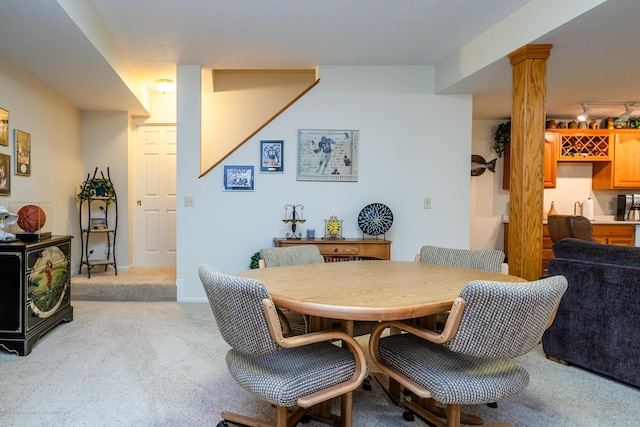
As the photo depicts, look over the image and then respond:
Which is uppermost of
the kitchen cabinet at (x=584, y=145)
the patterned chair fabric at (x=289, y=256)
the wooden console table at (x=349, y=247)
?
the kitchen cabinet at (x=584, y=145)

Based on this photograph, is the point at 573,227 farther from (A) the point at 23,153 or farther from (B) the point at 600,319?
(A) the point at 23,153

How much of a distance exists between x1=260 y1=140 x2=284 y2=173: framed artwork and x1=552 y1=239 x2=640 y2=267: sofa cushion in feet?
8.39

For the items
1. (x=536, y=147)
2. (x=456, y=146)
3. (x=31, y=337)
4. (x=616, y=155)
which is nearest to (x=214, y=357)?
(x=31, y=337)

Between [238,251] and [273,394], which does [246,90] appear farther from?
[273,394]

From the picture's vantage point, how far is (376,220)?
12.0ft

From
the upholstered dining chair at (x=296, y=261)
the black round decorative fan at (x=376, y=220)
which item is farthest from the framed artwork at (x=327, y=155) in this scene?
the upholstered dining chair at (x=296, y=261)

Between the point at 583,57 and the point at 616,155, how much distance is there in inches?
110

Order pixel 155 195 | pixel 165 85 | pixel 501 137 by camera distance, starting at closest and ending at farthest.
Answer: pixel 165 85, pixel 155 195, pixel 501 137

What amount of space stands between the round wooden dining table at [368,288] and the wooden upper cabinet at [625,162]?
4405 mm

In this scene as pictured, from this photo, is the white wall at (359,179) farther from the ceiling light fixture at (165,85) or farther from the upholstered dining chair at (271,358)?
the upholstered dining chair at (271,358)

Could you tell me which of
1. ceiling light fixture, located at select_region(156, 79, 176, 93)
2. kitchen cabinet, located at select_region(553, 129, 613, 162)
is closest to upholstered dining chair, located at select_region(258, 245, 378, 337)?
ceiling light fixture, located at select_region(156, 79, 176, 93)

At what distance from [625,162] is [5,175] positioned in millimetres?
7090

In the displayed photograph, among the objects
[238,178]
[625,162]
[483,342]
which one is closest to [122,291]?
[238,178]

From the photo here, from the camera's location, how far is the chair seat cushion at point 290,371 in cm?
124
